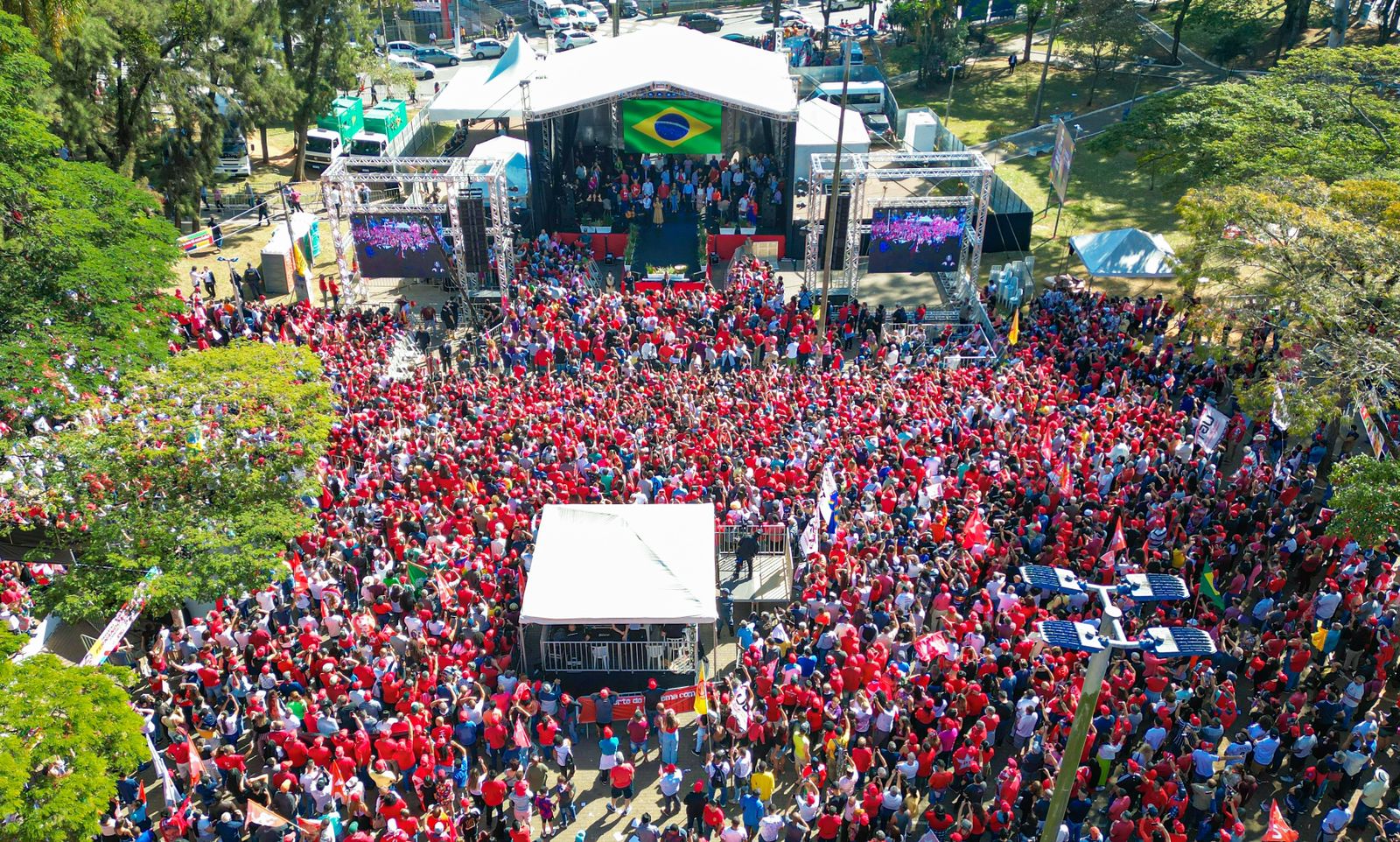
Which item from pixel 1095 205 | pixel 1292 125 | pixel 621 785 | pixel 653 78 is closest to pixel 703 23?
pixel 1095 205

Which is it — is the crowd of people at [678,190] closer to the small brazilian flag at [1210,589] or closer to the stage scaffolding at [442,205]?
the stage scaffolding at [442,205]

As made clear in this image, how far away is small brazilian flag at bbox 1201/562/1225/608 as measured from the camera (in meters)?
17.5

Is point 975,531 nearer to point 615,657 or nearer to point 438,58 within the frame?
point 615,657

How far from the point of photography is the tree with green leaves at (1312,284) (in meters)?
19.2

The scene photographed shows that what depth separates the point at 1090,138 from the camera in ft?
151

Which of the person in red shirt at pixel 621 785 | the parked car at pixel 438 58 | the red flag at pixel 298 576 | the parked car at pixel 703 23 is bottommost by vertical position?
the person in red shirt at pixel 621 785

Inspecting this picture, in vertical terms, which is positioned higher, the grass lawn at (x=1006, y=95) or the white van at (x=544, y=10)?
the white van at (x=544, y=10)

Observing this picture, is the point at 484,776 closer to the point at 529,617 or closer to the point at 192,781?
the point at 529,617

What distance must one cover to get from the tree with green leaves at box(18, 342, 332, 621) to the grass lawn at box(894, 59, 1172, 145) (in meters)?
36.3

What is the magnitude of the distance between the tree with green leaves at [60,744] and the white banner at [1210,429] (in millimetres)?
18979

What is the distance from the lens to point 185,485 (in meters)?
18.4

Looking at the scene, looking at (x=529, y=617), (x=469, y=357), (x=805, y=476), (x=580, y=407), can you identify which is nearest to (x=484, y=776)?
(x=529, y=617)

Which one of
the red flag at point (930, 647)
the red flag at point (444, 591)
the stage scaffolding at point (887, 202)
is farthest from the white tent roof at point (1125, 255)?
the red flag at point (444, 591)

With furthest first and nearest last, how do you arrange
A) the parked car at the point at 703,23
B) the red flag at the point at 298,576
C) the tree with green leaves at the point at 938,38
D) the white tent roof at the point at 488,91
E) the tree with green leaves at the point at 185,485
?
the parked car at the point at 703,23
the tree with green leaves at the point at 938,38
the white tent roof at the point at 488,91
the red flag at the point at 298,576
the tree with green leaves at the point at 185,485
